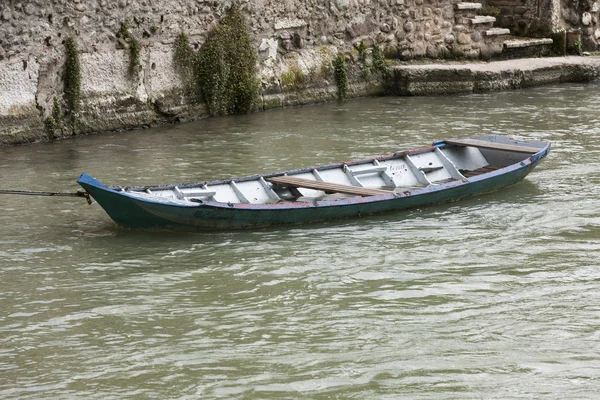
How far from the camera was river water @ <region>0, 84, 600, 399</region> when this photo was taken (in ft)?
17.6

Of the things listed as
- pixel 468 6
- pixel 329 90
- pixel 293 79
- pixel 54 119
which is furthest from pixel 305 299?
pixel 468 6

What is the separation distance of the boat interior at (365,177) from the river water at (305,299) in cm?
34

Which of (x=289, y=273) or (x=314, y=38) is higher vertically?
(x=314, y=38)

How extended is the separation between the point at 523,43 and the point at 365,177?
7599 mm

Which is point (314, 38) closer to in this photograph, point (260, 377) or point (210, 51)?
point (210, 51)

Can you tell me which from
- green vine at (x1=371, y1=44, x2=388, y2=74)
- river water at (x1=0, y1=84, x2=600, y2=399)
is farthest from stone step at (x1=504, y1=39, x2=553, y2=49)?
river water at (x1=0, y1=84, x2=600, y2=399)

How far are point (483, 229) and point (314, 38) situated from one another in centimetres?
679

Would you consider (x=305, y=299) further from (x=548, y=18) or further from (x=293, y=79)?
(x=548, y=18)

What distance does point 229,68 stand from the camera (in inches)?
518

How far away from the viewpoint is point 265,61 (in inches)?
539

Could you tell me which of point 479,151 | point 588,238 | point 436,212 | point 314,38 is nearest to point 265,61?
point 314,38

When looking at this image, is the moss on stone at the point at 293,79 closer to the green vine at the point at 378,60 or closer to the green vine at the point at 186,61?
the green vine at the point at 378,60

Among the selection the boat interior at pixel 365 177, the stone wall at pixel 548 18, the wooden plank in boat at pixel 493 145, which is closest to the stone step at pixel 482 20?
the stone wall at pixel 548 18

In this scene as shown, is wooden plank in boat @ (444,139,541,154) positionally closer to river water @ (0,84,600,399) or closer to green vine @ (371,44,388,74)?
river water @ (0,84,600,399)
